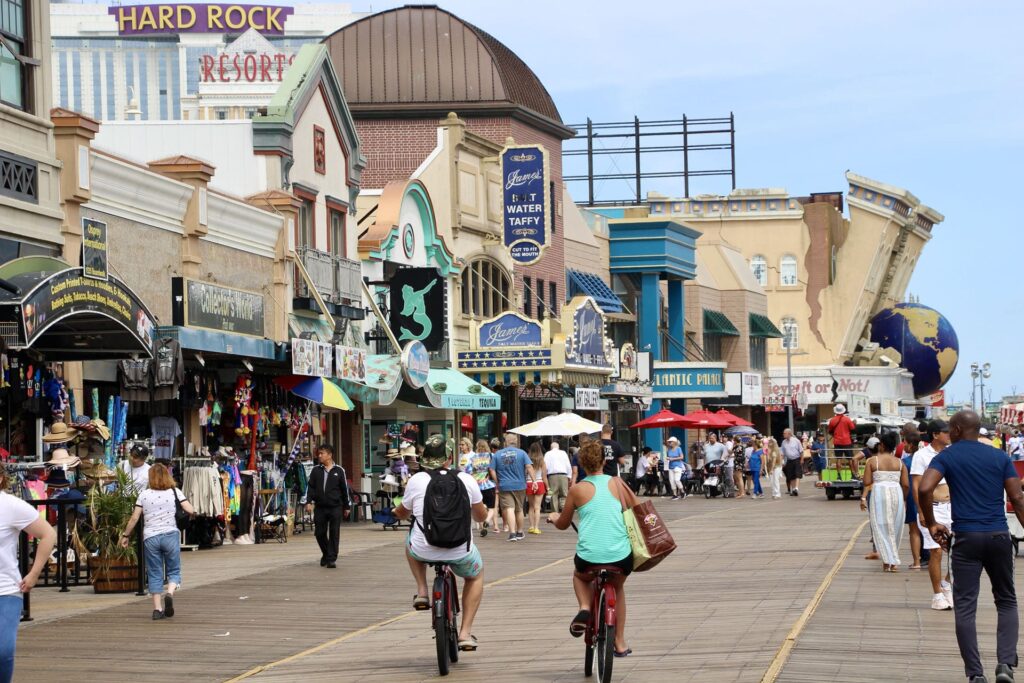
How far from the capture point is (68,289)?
19500mm

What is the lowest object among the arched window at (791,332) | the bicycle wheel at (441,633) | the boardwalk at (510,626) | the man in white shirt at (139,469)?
the boardwalk at (510,626)

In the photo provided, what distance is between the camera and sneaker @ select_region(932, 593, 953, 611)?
15.6 m

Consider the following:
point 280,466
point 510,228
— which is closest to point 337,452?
point 280,466

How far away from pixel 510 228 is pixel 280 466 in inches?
607

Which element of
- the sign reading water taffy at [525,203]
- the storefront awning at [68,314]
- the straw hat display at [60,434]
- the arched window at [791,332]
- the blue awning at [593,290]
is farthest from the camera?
the arched window at [791,332]

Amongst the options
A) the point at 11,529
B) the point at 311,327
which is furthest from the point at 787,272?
the point at 11,529

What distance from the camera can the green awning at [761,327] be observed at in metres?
72.9

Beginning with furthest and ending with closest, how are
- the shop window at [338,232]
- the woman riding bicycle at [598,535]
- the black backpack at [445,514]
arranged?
the shop window at [338,232]
the black backpack at [445,514]
the woman riding bicycle at [598,535]

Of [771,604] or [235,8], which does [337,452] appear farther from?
[235,8]

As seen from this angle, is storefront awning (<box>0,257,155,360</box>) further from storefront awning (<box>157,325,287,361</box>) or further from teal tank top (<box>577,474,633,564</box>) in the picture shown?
teal tank top (<box>577,474,633,564</box>)

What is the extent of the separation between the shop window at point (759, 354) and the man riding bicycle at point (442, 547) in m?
61.3

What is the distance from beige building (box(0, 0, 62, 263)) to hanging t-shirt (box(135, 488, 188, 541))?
5965 mm

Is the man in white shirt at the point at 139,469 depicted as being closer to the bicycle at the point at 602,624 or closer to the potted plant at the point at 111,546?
the potted plant at the point at 111,546

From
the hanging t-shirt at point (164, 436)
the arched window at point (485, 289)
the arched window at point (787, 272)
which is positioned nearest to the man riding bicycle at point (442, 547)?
the hanging t-shirt at point (164, 436)
